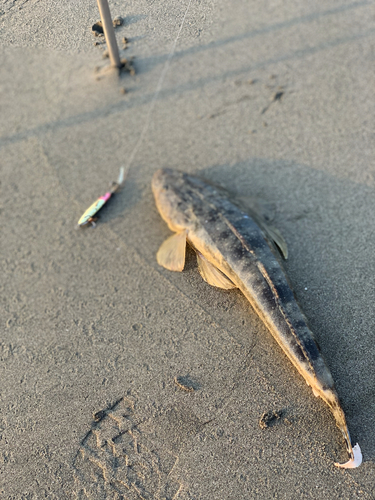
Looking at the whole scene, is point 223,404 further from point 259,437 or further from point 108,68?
point 108,68

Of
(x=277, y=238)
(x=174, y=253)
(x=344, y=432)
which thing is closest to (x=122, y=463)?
(x=344, y=432)

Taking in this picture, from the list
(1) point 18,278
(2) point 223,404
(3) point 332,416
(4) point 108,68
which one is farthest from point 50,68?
(3) point 332,416

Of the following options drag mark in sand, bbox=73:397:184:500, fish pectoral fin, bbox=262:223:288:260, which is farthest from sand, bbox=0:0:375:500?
fish pectoral fin, bbox=262:223:288:260

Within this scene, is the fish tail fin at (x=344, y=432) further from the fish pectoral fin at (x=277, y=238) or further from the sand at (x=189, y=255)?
the fish pectoral fin at (x=277, y=238)

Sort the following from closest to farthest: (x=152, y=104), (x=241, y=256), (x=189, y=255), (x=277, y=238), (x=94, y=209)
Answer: (x=241, y=256) < (x=277, y=238) < (x=189, y=255) < (x=94, y=209) < (x=152, y=104)

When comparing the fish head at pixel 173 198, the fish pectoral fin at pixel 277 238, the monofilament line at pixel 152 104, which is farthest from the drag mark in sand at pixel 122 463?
the monofilament line at pixel 152 104

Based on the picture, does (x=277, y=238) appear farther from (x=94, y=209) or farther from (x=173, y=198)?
(x=94, y=209)
